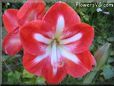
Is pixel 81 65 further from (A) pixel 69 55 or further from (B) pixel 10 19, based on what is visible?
(B) pixel 10 19

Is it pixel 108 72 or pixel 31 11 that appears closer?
pixel 31 11

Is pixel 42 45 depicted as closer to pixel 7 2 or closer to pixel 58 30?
pixel 58 30

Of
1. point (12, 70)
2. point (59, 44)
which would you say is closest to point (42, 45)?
point (59, 44)

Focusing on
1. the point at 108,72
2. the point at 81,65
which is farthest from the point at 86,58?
the point at 108,72

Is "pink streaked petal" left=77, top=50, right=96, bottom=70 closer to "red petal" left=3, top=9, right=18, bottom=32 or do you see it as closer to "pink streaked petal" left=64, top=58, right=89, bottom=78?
"pink streaked petal" left=64, top=58, right=89, bottom=78

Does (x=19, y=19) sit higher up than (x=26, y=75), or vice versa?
(x=19, y=19)
